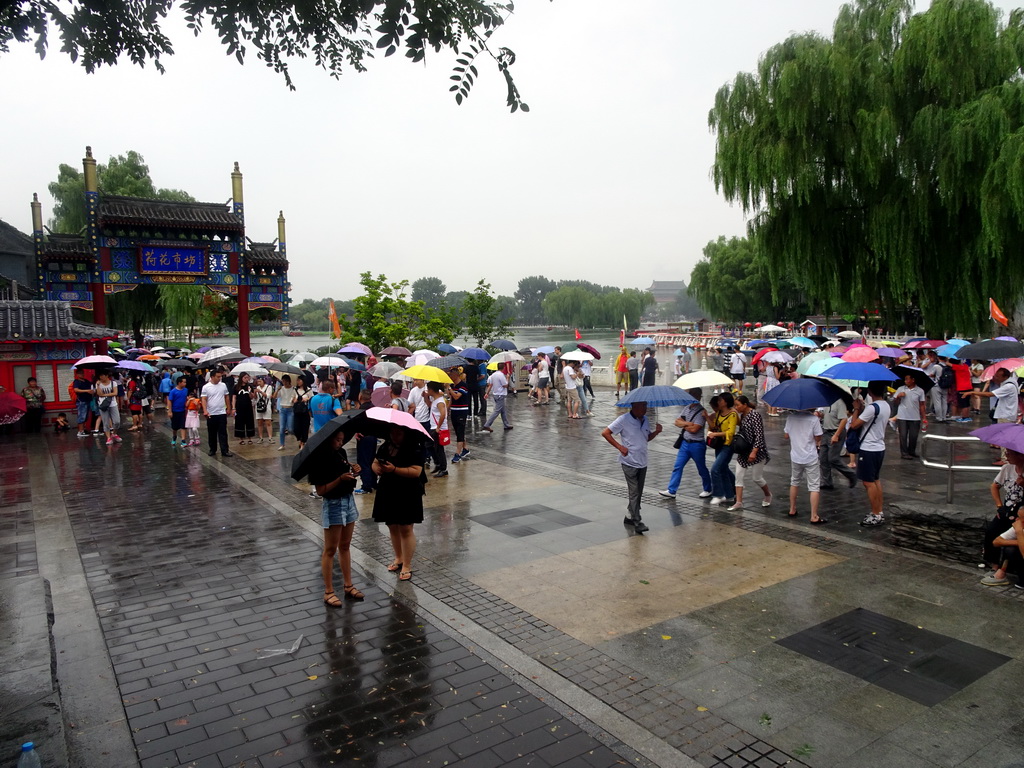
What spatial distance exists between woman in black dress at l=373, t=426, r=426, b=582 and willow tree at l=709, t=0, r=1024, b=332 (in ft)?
57.4

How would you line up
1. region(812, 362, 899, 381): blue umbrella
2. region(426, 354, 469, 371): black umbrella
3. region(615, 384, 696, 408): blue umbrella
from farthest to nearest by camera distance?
region(426, 354, 469, 371): black umbrella < region(812, 362, 899, 381): blue umbrella < region(615, 384, 696, 408): blue umbrella

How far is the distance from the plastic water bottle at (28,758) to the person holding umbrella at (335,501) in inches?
114

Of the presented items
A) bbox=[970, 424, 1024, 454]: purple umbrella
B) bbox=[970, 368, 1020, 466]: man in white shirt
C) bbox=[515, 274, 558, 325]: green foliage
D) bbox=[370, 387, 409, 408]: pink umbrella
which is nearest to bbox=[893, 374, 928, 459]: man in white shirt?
bbox=[970, 368, 1020, 466]: man in white shirt

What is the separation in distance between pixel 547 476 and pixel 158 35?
8470 mm

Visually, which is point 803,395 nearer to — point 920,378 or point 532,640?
point 920,378

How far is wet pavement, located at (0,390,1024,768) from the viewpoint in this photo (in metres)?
4.46

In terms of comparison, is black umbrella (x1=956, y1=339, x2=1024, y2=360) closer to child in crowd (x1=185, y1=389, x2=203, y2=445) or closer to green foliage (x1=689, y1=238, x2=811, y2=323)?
child in crowd (x1=185, y1=389, x2=203, y2=445)

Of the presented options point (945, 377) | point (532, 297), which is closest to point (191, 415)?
point (945, 377)

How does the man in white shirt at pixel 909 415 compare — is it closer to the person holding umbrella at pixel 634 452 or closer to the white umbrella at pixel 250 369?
the person holding umbrella at pixel 634 452

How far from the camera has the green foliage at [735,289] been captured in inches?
2121

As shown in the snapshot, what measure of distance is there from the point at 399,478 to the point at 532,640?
2.01 meters

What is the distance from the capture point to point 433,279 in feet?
456

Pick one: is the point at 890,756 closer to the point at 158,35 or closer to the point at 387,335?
the point at 158,35

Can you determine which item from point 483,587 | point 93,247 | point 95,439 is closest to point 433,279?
point 93,247
